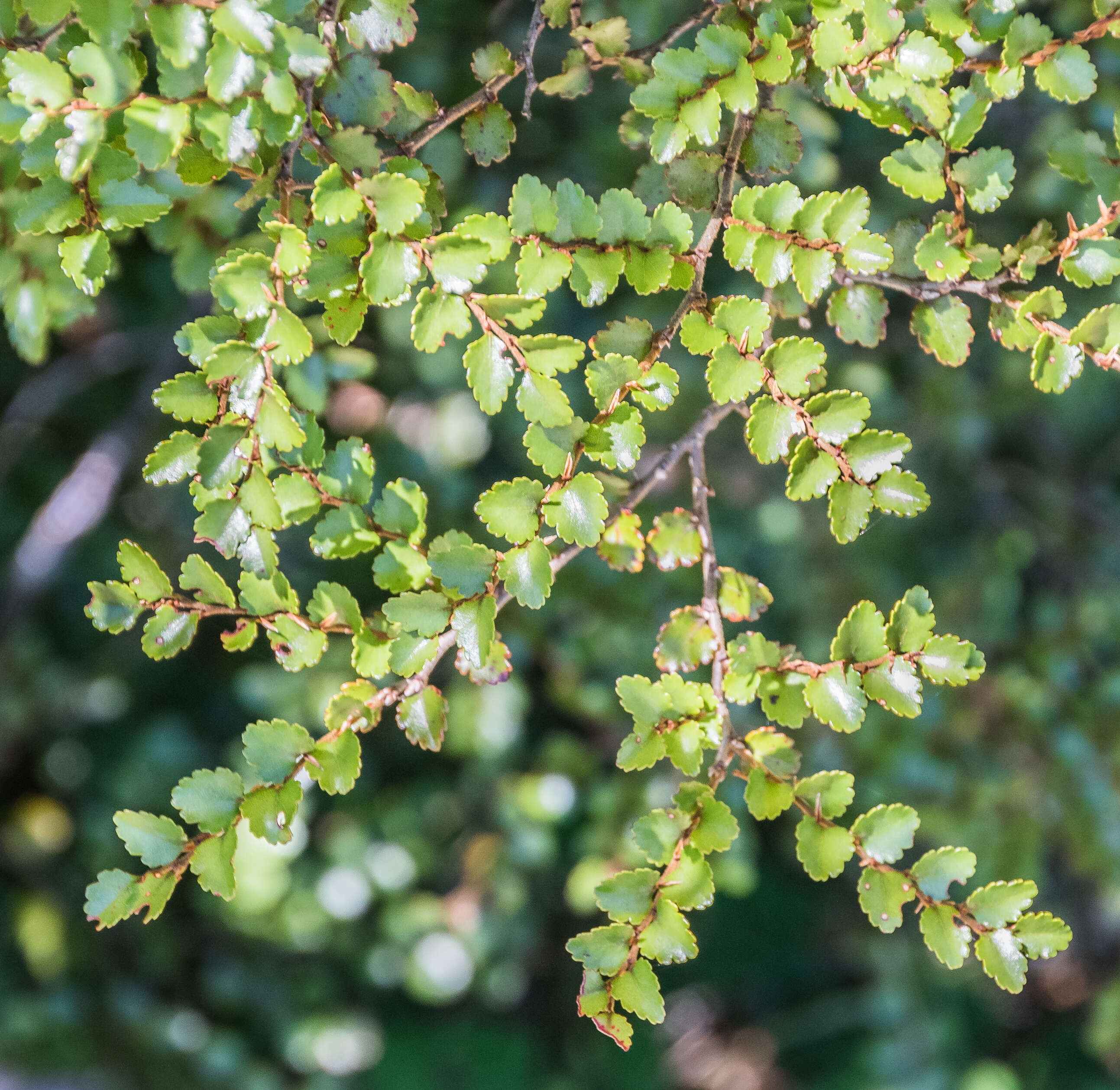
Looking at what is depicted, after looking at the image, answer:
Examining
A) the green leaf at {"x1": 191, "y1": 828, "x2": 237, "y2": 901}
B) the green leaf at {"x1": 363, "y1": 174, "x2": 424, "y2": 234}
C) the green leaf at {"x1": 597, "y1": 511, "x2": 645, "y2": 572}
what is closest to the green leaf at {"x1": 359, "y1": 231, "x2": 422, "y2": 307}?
the green leaf at {"x1": 363, "y1": 174, "x2": 424, "y2": 234}

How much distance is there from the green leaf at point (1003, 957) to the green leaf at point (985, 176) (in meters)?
0.44

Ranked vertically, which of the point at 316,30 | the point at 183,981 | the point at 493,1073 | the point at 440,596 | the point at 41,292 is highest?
the point at 316,30

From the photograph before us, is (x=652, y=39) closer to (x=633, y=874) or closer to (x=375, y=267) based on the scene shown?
(x=375, y=267)

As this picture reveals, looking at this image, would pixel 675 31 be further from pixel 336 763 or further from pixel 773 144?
pixel 336 763

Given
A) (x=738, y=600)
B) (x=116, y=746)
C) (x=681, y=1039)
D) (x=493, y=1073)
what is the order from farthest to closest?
(x=681, y=1039)
(x=116, y=746)
(x=493, y=1073)
(x=738, y=600)

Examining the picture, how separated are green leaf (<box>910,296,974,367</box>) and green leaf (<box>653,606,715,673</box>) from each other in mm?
231

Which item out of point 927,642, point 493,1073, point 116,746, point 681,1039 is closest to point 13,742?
point 116,746

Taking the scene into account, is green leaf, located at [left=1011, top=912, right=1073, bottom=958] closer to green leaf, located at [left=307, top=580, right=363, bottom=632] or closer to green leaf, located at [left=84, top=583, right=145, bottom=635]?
green leaf, located at [left=307, top=580, right=363, bottom=632]

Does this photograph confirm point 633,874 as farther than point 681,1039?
No

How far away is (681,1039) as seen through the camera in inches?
76.7

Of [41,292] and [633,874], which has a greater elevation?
[41,292]

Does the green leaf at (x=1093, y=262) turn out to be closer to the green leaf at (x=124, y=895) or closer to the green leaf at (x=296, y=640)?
the green leaf at (x=296, y=640)

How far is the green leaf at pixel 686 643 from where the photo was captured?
0.65 m

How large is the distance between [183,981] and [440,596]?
1.41 m
